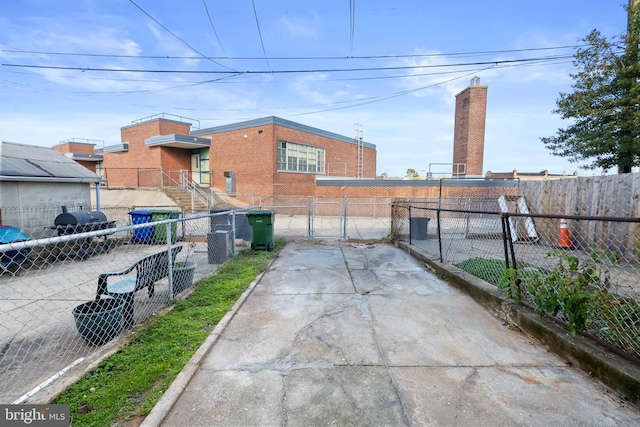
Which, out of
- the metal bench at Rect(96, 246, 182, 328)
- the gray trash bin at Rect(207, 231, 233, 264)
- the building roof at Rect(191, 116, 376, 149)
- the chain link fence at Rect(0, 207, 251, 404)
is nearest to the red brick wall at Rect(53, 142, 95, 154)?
the building roof at Rect(191, 116, 376, 149)

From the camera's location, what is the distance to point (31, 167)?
10.1 m

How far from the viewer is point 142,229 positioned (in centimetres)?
1096

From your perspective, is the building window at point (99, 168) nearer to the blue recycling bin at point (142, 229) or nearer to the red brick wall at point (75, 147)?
the red brick wall at point (75, 147)

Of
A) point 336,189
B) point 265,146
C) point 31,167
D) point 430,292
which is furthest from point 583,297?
point 265,146

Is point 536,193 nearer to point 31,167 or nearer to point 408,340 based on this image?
point 408,340

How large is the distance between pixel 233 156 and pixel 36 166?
44.9ft

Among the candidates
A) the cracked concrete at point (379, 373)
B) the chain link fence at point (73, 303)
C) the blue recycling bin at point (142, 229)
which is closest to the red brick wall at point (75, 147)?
the blue recycling bin at point (142, 229)

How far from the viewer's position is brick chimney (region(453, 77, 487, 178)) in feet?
77.2

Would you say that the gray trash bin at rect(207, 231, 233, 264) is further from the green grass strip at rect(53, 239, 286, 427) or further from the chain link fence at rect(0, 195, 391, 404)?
the green grass strip at rect(53, 239, 286, 427)

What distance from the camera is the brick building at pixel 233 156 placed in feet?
72.7

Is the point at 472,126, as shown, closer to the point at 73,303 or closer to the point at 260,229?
the point at 260,229

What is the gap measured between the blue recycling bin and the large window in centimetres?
1223

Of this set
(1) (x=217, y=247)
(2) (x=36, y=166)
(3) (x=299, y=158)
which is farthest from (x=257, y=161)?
(1) (x=217, y=247)

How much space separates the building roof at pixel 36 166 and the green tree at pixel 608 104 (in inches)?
711
